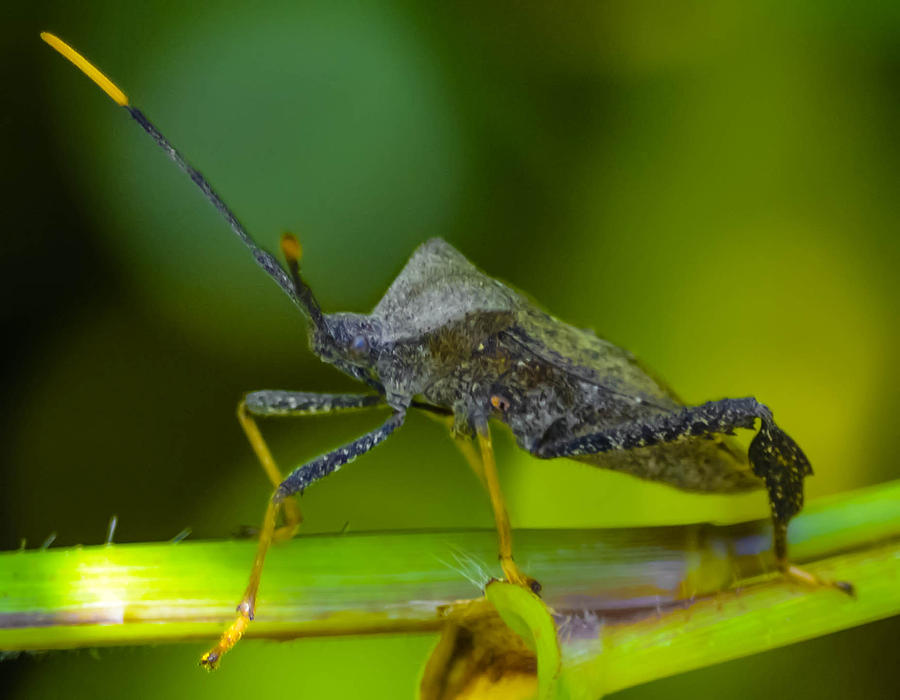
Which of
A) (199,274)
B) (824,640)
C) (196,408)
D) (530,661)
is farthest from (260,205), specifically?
(824,640)

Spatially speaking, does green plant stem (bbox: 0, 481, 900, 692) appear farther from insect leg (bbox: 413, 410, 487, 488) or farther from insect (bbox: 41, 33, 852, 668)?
insect leg (bbox: 413, 410, 487, 488)

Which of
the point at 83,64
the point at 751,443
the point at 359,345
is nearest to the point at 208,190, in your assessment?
the point at 83,64

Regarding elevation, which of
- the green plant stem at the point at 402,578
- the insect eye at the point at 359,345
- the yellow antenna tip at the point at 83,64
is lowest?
the green plant stem at the point at 402,578

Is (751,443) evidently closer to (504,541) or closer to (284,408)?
(504,541)

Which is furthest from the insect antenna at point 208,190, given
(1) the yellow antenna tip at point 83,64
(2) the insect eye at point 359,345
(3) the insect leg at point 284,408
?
(3) the insect leg at point 284,408

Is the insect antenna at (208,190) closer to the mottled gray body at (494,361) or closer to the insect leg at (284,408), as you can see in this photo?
the mottled gray body at (494,361)

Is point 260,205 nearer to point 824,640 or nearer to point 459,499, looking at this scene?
point 459,499
